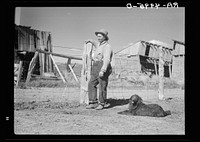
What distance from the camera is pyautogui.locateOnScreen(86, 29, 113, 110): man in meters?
3.59

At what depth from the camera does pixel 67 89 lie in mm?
3797

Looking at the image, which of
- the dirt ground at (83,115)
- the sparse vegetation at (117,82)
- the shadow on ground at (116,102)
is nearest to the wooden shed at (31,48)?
the sparse vegetation at (117,82)

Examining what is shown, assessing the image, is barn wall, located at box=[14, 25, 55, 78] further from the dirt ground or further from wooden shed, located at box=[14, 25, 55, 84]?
the dirt ground

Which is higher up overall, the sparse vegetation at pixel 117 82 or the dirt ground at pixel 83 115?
the sparse vegetation at pixel 117 82

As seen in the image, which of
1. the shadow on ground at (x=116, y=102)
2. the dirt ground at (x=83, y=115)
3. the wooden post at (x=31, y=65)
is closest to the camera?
the dirt ground at (x=83, y=115)

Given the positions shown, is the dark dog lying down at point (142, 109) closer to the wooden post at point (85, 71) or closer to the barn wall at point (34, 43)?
the wooden post at point (85, 71)

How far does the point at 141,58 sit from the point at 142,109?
0.82 meters

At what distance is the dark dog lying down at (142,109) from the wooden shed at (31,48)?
4.15 feet

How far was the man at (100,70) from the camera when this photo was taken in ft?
11.8

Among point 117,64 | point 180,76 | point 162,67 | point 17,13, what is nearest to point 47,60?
point 17,13

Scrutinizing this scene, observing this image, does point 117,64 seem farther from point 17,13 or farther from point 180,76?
point 17,13
